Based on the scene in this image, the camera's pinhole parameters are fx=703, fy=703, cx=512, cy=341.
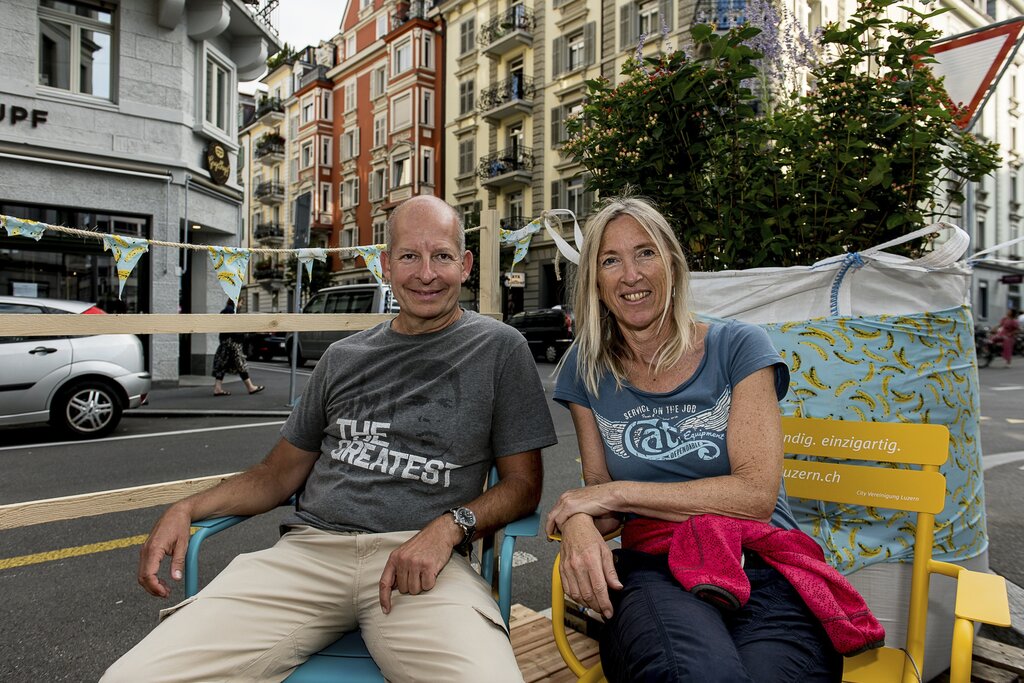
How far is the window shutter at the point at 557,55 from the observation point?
90.6 ft

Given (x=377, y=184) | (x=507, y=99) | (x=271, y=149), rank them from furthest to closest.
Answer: (x=271, y=149), (x=377, y=184), (x=507, y=99)

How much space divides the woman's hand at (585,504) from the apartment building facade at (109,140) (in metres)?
13.0

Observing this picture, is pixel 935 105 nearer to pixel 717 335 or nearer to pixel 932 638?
pixel 717 335

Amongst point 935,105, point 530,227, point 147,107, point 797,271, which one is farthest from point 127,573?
point 147,107

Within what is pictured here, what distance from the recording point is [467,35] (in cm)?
3259

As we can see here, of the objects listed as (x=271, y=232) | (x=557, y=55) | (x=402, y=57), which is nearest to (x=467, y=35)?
(x=402, y=57)

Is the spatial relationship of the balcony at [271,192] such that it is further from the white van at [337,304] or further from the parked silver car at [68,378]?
the parked silver car at [68,378]

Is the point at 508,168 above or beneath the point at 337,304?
above

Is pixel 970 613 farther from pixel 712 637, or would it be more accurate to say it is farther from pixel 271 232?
pixel 271 232

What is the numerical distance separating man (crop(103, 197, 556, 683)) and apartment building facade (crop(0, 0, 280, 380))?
12.3 m

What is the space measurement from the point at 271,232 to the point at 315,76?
10.1 meters

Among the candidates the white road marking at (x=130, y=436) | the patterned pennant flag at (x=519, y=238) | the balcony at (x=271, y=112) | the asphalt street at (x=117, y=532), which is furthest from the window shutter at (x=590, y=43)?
the balcony at (x=271, y=112)

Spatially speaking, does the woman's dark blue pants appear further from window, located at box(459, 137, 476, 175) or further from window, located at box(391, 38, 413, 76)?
window, located at box(391, 38, 413, 76)

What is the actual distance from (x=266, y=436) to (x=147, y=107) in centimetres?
847
